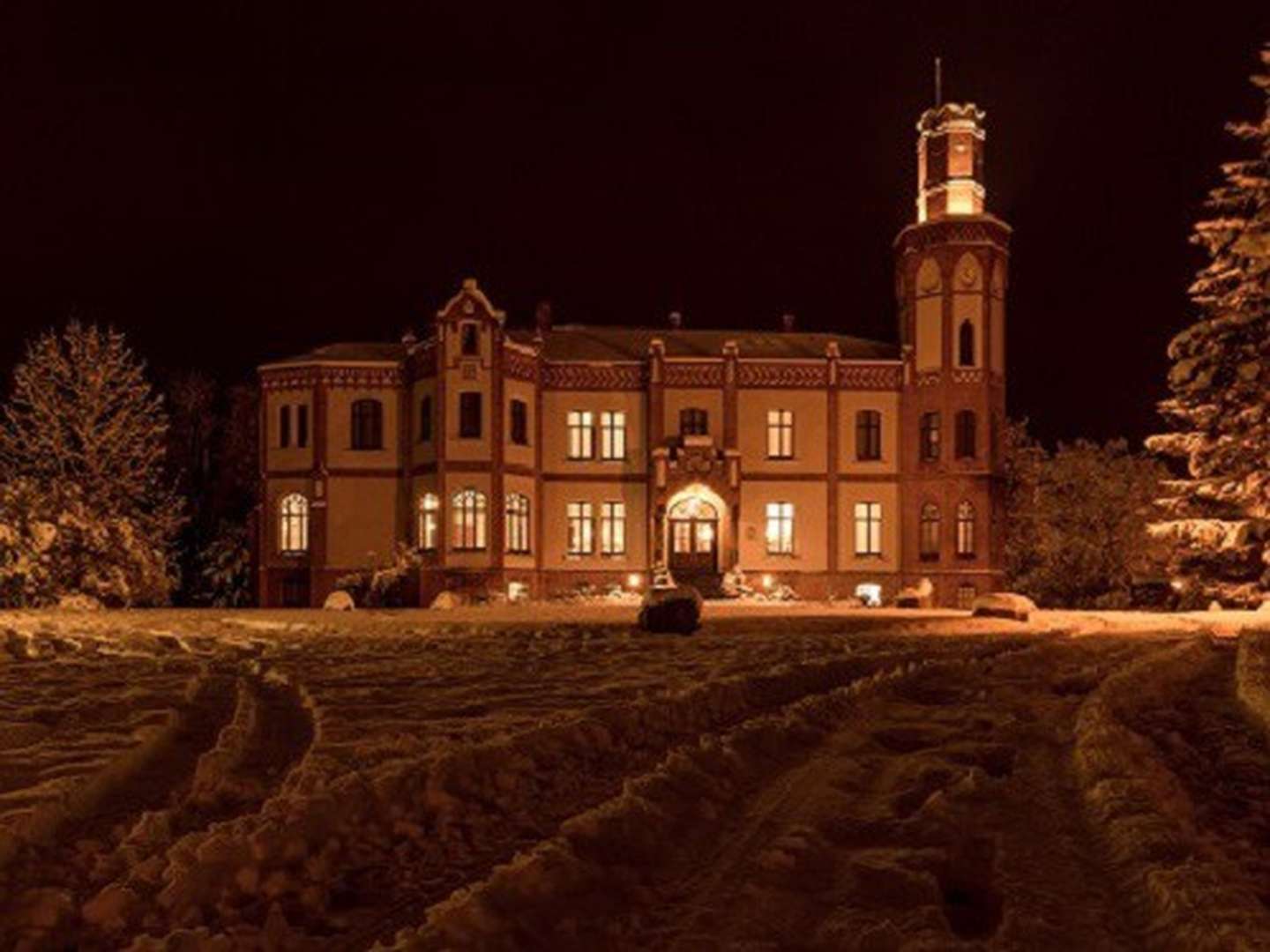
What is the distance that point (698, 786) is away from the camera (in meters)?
7.32

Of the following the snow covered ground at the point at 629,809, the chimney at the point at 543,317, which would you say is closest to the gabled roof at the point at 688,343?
the chimney at the point at 543,317

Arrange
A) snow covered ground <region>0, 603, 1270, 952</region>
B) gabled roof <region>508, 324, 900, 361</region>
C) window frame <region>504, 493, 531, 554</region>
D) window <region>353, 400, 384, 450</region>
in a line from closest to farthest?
snow covered ground <region>0, 603, 1270, 952</region>
window frame <region>504, 493, 531, 554</region>
window <region>353, 400, 384, 450</region>
gabled roof <region>508, 324, 900, 361</region>

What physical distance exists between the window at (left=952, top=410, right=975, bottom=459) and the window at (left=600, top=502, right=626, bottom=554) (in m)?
10.7

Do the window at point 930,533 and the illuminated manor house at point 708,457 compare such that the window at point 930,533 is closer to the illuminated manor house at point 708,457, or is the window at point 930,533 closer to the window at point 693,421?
the illuminated manor house at point 708,457

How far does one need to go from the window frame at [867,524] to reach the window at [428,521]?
13288 mm

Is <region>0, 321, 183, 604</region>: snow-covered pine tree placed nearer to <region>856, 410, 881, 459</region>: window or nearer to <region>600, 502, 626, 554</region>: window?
<region>600, 502, 626, 554</region>: window

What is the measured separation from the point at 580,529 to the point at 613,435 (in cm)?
321

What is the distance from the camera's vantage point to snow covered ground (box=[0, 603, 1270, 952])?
5.02 meters

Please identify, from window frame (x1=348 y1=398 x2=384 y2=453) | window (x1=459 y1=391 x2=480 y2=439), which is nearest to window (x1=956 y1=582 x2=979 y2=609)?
window (x1=459 y1=391 x2=480 y2=439)

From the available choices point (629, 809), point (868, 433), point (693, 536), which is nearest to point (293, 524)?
point (693, 536)

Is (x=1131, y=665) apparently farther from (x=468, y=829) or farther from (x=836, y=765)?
(x=468, y=829)

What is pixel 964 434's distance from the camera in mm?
41406

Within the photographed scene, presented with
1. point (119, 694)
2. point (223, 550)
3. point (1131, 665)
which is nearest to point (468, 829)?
Answer: point (119, 694)

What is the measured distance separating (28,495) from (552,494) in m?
15.9
